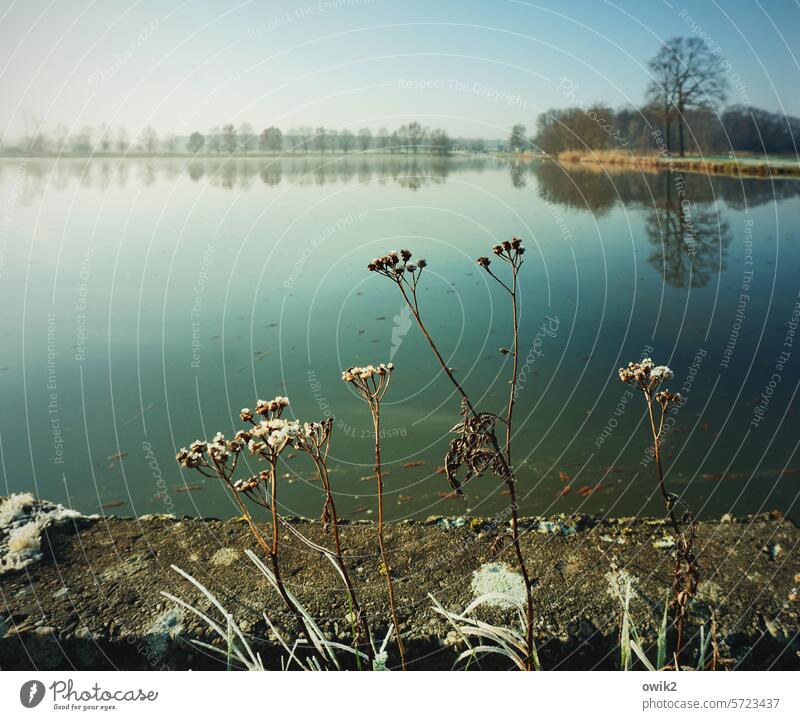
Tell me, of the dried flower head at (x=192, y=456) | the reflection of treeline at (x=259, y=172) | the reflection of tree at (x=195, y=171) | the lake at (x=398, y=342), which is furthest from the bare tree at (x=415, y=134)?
the reflection of tree at (x=195, y=171)

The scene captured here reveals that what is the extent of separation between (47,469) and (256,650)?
2651 mm

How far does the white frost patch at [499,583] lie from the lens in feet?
8.03

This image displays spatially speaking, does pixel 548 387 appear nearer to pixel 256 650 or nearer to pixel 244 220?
pixel 256 650

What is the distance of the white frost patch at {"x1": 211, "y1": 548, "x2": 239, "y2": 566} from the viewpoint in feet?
9.03

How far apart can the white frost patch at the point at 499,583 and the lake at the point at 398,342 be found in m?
1.09

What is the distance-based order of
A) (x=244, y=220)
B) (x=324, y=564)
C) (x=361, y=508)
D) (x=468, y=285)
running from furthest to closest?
(x=244, y=220)
(x=468, y=285)
(x=361, y=508)
(x=324, y=564)

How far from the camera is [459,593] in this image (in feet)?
8.20

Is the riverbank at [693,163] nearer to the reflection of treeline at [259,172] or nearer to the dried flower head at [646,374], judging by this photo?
the reflection of treeline at [259,172]

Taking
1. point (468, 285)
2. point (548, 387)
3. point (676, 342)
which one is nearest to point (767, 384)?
point (676, 342)

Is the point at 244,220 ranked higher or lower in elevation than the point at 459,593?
higher

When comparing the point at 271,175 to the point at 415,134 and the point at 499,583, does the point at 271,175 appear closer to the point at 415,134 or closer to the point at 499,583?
the point at 415,134

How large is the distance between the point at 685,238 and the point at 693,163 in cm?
718

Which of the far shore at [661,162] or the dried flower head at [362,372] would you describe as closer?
the dried flower head at [362,372]

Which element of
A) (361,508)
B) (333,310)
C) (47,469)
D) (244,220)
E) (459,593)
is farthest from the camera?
(244,220)
